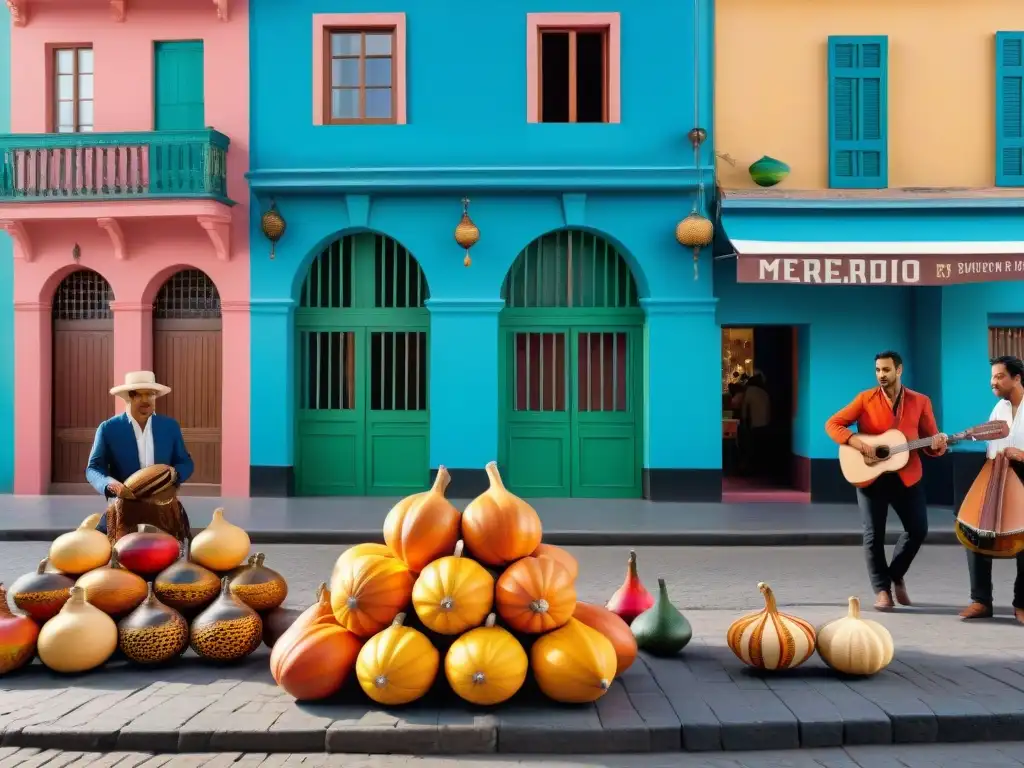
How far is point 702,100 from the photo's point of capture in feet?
46.1

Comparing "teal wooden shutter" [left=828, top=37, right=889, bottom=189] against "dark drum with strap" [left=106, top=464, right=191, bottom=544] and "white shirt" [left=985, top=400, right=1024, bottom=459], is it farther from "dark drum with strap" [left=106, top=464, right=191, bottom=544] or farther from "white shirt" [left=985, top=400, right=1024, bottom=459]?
"dark drum with strap" [left=106, top=464, right=191, bottom=544]

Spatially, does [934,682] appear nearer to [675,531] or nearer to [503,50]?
[675,531]

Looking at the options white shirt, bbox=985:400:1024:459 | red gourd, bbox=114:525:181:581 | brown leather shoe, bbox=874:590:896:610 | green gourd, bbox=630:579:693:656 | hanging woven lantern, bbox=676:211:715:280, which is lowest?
brown leather shoe, bbox=874:590:896:610

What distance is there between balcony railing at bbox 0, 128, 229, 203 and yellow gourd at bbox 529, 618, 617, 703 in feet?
34.4


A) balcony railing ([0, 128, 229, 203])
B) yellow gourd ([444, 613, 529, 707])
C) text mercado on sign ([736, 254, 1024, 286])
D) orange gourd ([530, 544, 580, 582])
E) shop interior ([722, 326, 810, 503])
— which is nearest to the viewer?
yellow gourd ([444, 613, 529, 707])

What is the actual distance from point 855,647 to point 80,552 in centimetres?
418

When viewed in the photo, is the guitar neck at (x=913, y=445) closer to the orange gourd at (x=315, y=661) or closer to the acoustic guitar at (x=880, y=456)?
the acoustic guitar at (x=880, y=456)

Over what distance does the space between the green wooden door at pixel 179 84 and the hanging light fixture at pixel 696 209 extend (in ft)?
22.9

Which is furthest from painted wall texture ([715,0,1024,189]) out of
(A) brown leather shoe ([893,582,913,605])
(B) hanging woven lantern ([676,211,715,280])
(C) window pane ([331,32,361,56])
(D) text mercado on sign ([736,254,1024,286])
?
(A) brown leather shoe ([893,582,913,605])

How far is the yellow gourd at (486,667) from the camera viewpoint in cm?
456

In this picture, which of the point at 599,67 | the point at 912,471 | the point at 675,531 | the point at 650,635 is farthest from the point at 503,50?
the point at 650,635

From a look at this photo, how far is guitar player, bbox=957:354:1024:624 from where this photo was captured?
266 inches

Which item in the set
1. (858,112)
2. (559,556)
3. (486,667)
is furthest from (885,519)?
(858,112)

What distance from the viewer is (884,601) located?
7227 mm
